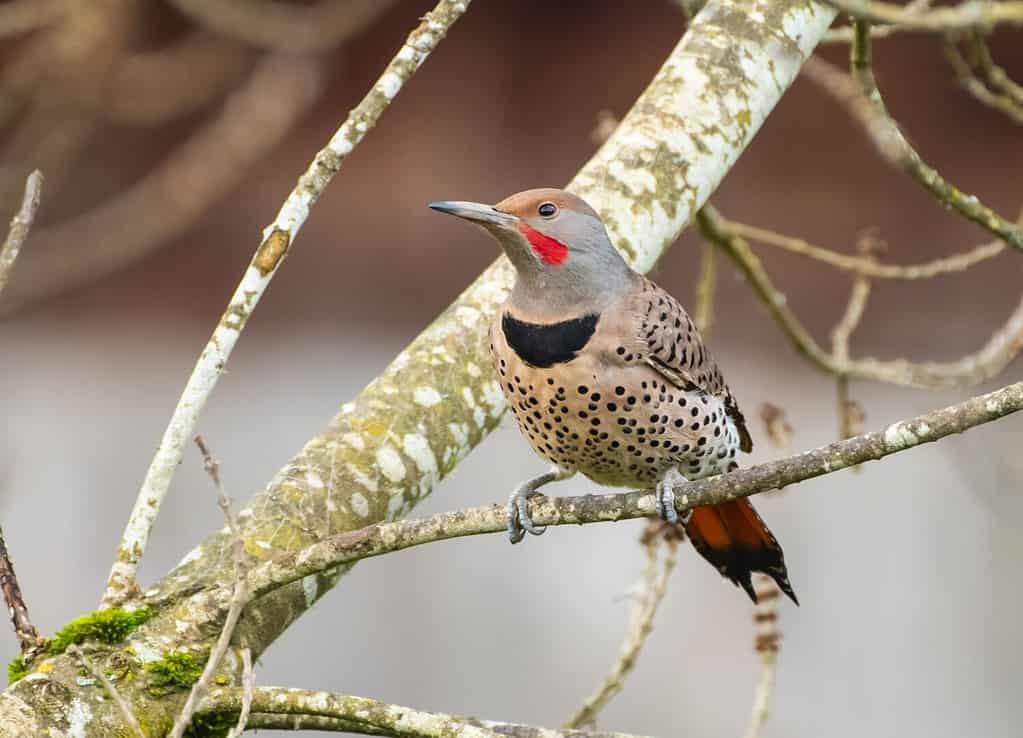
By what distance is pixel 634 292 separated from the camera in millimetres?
2904

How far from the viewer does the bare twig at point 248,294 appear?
2506 mm

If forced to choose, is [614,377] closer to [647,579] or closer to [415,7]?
[647,579]

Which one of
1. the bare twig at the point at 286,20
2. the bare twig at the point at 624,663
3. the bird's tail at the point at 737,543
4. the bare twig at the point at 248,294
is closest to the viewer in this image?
the bare twig at the point at 248,294

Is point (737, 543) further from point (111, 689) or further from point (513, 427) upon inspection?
point (513, 427)

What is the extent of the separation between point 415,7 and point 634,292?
2906mm

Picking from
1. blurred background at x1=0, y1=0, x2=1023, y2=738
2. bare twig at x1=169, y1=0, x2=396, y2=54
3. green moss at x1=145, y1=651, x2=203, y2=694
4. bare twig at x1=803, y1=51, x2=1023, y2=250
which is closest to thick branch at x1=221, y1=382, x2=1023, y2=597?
green moss at x1=145, y1=651, x2=203, y2=694

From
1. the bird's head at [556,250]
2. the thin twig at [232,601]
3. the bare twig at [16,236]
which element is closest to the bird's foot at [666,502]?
the bird's head at [556,250]

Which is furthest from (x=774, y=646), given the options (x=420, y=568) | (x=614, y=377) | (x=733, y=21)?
(x=420, y=568)

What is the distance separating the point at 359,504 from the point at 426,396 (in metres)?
0.28

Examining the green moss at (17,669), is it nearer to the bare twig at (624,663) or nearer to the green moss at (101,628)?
the green moss at (101,628)

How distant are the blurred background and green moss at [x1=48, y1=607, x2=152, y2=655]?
3168 mm

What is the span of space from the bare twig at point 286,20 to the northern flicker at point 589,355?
1332 millimetres

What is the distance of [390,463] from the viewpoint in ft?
9.44

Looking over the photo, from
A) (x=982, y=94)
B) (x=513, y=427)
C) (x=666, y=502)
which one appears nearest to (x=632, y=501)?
(x=666, y=502)
